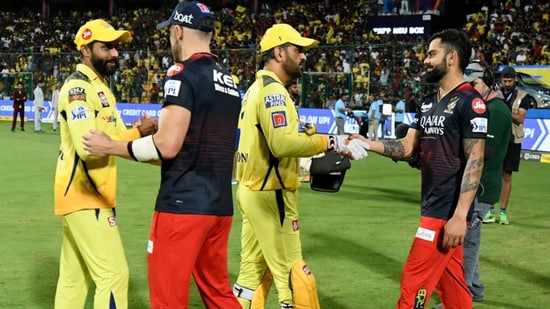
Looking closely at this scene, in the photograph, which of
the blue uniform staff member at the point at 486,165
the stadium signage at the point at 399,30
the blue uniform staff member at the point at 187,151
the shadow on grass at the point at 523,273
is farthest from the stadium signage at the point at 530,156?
the stadium signage at the point at 399,30

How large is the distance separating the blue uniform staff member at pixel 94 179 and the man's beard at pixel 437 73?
1.88 m

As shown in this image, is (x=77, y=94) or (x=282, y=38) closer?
(x=77, y=94)

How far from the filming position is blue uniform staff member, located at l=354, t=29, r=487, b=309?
17.2ft

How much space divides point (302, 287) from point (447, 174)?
1.33 meters

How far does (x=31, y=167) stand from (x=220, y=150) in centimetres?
1531

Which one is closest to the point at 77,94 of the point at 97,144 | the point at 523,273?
the point at 97,144

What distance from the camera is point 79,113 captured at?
5.20 m

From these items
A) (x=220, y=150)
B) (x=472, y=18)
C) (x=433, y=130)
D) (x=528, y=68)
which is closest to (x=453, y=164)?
(x=433, y=130)

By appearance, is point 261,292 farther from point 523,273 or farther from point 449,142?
point 523,273

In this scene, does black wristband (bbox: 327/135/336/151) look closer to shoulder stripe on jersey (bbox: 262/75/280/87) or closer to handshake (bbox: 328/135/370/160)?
handshake (bbox: 328/135/370/160)

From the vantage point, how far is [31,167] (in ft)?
62.5

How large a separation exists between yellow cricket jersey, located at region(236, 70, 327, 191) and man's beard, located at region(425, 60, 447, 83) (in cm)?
82

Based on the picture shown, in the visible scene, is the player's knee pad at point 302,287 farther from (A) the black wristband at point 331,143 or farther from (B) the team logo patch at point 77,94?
(B) the team logo patch at point 77,94

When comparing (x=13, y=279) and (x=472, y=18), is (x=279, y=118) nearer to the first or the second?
(x=13, y=279)
